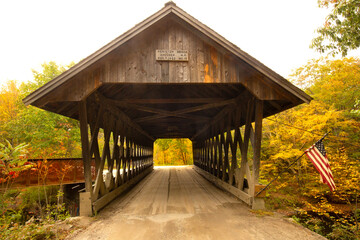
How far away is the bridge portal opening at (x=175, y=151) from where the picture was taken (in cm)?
3759

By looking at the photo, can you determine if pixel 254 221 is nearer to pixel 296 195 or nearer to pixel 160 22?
pixel 160 22

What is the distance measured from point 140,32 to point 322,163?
535 centimetres

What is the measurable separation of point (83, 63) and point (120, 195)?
202 inches

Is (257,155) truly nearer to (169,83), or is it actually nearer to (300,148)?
(169,83)

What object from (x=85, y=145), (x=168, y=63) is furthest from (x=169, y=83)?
(x=85, y=145)

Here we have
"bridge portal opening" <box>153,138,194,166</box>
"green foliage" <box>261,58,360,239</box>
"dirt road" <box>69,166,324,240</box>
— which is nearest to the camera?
"dirt road" <box>69,166,324,240</box>

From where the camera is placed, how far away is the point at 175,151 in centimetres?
3919

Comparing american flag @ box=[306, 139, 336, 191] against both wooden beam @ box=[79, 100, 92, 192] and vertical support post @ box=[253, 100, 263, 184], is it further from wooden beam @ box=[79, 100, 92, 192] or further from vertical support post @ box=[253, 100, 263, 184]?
wooden beam @ box=[79, 100, 92, 192]

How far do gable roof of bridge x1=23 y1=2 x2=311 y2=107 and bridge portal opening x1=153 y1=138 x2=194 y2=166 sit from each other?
3269 cm

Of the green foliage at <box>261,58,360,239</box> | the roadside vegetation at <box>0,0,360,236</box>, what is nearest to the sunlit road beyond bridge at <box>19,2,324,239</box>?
the roadside vegetation at <box>0,0,360,236</box>

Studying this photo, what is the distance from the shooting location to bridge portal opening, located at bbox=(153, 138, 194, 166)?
123 feet

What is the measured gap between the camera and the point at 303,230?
4.02m

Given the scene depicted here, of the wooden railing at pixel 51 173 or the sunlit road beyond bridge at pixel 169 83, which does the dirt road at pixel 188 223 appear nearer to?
the sunlit road beyond bridge at pixel 169 83

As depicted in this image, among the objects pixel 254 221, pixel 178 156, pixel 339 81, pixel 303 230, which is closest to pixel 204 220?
pixel 254 221
